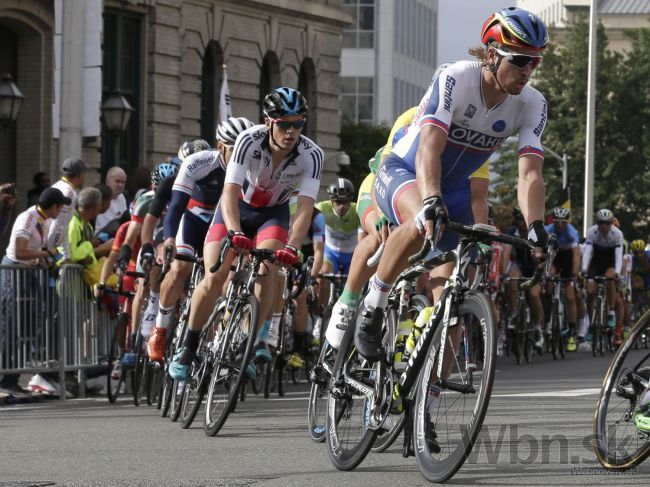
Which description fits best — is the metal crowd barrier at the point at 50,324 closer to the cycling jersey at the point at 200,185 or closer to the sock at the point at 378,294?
the cycling jersey at the point at 200,185

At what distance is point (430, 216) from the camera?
7.76 metres

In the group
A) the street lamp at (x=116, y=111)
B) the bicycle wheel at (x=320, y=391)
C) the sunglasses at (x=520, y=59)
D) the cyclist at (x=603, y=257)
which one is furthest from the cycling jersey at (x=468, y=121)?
the cyclist at (x=603, y=257)

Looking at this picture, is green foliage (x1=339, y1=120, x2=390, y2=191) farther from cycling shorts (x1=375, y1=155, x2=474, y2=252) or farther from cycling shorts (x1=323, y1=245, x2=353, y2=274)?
cycling shorts (x1=375, y1=155, x2=474, y2=252)

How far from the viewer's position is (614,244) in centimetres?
2748

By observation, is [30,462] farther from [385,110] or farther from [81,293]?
[385,110]

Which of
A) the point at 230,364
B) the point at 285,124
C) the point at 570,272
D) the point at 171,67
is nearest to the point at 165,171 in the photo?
the point at 285,124

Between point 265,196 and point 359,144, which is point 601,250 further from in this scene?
point 359,144

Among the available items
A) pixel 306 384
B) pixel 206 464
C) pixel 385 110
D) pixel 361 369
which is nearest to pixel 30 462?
pixel 206 464

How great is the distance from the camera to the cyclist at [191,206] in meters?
13.3

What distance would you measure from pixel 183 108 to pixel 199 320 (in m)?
24.1

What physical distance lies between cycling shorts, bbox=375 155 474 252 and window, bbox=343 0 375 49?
79277 mm

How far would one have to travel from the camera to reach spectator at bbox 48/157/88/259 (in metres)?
16.1

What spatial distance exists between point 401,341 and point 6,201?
30.1 ft

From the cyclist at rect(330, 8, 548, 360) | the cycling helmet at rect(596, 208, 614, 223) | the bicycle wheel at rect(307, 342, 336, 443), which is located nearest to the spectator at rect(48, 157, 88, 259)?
the bicycle wheel at rect(307, 342, 336, 443)
